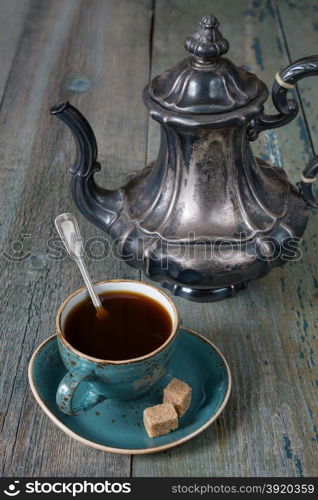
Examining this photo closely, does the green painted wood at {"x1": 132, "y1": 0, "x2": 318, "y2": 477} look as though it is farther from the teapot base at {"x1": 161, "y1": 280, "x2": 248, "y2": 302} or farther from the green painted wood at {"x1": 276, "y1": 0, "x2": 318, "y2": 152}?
the green painted wood at {"x1": 276, "y1": 0, "x2": 318, "y2": 152}

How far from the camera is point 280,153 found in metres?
1.26

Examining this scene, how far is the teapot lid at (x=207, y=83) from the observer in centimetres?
81

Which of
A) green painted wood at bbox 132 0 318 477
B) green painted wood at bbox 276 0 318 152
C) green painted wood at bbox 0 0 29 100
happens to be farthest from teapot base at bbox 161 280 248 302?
green painted wood at bbox 0 0 29 100

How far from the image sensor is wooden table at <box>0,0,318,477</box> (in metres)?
0.76

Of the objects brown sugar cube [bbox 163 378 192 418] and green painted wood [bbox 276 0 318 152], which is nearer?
brown sugar cube [bbox 163 378 192 418]

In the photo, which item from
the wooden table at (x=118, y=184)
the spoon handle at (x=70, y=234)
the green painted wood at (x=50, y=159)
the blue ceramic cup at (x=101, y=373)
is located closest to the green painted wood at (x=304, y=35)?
the wooden table at (x=118, y=184)

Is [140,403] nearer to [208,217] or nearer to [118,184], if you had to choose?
[208,217]

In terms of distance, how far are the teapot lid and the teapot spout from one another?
13cm

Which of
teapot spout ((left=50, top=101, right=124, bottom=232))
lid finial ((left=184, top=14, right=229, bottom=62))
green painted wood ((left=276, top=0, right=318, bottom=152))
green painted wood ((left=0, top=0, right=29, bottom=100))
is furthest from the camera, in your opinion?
green painted wood ((left=0, top=0, right=29, bottom=100))

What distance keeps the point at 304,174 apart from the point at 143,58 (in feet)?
2.43

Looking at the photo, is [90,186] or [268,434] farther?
[90,186]

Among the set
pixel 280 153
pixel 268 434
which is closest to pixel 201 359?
pixel 268 434

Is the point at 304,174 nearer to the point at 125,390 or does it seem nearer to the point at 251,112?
the point at 251,112

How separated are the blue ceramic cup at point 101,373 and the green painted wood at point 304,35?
0.73 metres
